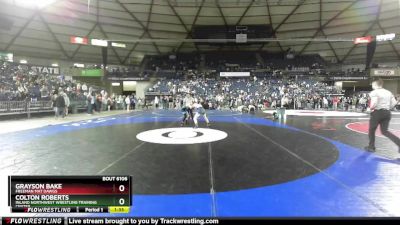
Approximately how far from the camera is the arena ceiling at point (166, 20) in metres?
27.1

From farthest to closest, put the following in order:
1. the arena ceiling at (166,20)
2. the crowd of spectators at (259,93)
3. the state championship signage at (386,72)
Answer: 1. the state championship signage at (386,72)
2. the crowd of spectators at (259,93)
3. the arena ceiling at (166,20)

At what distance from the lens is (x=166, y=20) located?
31031 mm

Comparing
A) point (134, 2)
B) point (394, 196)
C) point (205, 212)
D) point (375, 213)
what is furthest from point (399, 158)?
point (134, 2)

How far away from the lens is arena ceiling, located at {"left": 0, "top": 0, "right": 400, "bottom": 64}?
2709 centimetres

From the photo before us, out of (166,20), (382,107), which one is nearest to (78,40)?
(166,20)

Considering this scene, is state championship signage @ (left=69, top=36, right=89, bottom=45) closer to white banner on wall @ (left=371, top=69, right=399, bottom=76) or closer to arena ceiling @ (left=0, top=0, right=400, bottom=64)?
arena ceiling @ (left=0, top=0, right=400, bottom=64)

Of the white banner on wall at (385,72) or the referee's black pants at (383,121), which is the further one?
the white banner on wall at (385,72)

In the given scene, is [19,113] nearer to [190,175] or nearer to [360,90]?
[190,175]

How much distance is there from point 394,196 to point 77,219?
3646 mm

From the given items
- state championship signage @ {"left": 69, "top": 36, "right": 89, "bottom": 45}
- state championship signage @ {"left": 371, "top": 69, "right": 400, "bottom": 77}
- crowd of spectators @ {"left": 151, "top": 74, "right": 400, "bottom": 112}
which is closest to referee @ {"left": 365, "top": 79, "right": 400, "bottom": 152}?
crowd of spectators @ {"left": 151, "top": 74, "right": 400, "bottom": 112}

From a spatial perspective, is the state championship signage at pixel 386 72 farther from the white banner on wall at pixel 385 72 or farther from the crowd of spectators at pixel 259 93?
the crowd of spectators at pixel 259 93

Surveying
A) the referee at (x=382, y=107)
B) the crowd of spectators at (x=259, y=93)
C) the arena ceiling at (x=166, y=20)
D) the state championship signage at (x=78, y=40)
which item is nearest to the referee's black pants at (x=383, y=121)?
the referee at (x=382, y=107)

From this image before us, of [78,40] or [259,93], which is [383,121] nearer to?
[259,93]

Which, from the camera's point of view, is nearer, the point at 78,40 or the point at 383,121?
the point at 383,121
